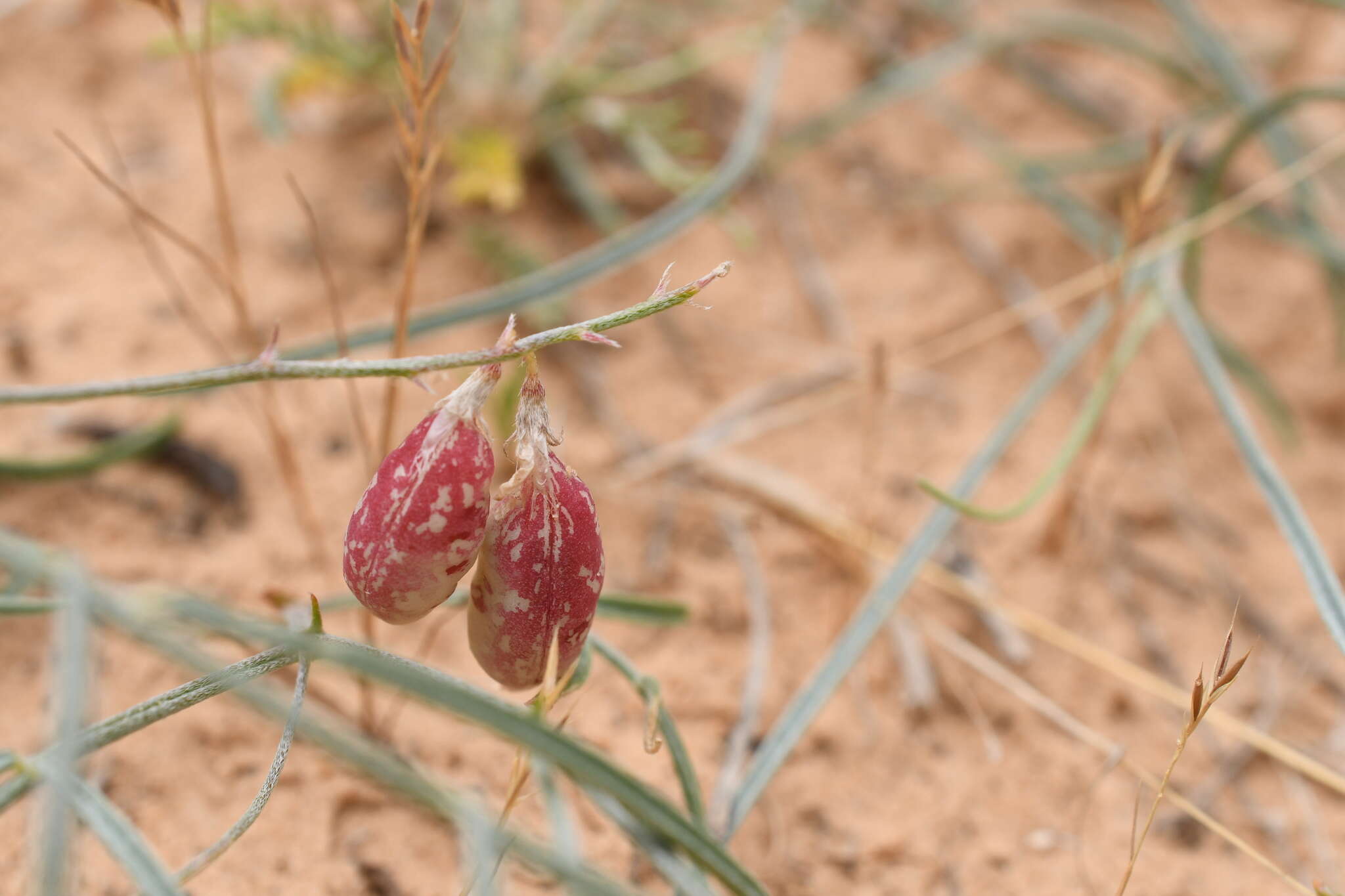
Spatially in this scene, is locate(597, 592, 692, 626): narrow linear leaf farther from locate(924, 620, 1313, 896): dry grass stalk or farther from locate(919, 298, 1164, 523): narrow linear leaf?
locate(924, 620, 1313, 896): dry grass stalk

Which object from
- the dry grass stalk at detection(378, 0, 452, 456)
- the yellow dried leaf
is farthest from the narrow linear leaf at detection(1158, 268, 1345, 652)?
the yellow dried leaf

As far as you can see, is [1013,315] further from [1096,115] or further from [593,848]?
[593,848]

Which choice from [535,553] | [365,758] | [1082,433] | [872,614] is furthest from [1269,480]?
[365,758]

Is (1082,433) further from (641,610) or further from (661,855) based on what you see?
(661,855)

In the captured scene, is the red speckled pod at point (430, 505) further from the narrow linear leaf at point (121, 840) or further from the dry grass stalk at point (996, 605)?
the dry grass stalk at point (996, 605)

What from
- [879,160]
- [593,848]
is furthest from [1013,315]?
[593,848]

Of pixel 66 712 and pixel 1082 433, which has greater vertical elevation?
pixel 66 712

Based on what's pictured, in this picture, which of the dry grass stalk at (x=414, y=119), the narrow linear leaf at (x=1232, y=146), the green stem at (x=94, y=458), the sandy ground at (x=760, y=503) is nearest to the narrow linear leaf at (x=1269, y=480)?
the narrow linear leaf at (x=1232, y=146)
